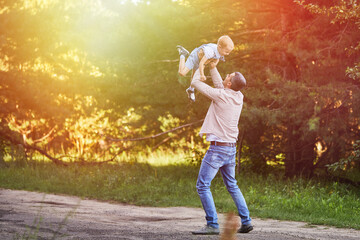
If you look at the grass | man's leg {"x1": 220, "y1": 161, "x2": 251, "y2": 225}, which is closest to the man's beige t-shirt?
man's leg {"x1": 220, "y1": 161, "x2": 251, "y2": 225}

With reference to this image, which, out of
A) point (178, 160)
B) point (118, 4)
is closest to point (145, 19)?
point (118, 4)

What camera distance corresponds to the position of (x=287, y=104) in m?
12.5

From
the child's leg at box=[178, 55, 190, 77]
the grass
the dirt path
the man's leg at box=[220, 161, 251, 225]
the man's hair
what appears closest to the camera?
the child's leg at box=[178, 55, 190, 77]

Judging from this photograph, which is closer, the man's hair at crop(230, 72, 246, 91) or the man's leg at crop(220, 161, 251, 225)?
the man's hair at crop(230, 72, 246, 91)

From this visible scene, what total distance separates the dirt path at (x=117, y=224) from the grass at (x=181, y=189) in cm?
78

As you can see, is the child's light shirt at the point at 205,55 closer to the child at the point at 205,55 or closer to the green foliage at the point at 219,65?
the child at the point at 205,55

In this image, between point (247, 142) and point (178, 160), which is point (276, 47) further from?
point (178, 160)

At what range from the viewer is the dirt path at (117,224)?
675 cm

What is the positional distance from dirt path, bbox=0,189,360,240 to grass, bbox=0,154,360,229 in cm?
78

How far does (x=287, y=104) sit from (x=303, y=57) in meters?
1.13

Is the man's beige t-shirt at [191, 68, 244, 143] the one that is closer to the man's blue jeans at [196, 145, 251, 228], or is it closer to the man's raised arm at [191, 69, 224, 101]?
the man's raised arm at [191, 69, 224, 101]

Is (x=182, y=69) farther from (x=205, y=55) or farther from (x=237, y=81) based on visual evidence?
(x=237, y=81)

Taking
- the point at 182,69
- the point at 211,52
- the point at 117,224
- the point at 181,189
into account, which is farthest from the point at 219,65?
the point at 182,69

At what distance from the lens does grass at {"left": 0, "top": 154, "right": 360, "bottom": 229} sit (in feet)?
32.2
